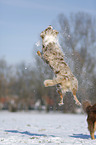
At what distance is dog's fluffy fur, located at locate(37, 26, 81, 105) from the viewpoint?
8984mm

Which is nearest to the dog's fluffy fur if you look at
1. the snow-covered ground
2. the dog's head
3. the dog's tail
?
the dog's head

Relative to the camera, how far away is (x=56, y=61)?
362 inches

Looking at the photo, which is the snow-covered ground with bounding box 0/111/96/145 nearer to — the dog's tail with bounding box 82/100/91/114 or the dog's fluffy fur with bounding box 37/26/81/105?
the dog's tail with bounding box 82/100/91/114

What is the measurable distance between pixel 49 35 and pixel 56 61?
0.93m

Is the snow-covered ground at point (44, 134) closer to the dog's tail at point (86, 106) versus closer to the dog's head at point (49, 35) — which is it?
the dog's tail at point (86, 106)

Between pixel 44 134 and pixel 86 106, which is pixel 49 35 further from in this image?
pixel 44 134

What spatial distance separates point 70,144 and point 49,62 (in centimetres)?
290

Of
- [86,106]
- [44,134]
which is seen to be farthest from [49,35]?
[44,134]

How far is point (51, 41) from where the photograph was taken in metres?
9.14

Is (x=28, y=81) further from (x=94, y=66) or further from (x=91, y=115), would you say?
(x=91, y=115)

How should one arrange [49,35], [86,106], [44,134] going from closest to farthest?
[49,35]
[86,106]
[44,134]

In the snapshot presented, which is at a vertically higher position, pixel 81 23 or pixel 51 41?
pixel 81 23

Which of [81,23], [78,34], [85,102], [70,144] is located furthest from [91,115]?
[81,23]

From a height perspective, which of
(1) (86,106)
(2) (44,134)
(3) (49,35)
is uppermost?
(3) (49,35)
